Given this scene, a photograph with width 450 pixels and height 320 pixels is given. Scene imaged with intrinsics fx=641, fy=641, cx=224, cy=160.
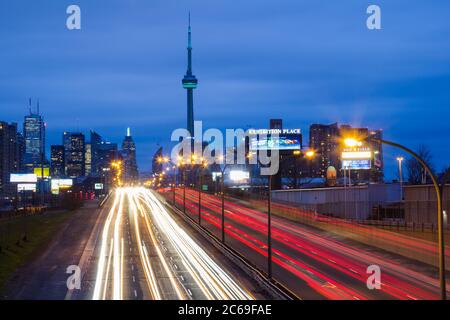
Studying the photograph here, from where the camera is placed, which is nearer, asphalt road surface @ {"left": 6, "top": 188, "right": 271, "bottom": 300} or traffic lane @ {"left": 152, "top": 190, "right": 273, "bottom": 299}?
traffic lane @ {"left": 152, "top": 190, "right": 273, "bottom": 299}

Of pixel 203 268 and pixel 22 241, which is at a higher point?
pixel 22 241

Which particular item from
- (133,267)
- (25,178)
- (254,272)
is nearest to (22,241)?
(133,267)

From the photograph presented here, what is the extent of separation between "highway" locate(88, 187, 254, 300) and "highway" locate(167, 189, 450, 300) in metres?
4.10

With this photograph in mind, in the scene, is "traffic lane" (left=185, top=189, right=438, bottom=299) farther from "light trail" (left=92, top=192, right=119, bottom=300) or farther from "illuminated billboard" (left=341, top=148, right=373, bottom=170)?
"illuminated billboard" (left=341, top=148, right=373, bottom=170)

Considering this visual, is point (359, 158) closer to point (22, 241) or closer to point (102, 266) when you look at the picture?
point (22, 241)

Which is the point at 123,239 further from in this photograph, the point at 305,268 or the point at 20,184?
the point at 20,184

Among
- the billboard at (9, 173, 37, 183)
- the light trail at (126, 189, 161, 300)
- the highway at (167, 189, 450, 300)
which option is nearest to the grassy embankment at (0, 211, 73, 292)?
the light trail at (126, 189, 161, 300)

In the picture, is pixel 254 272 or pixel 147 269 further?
pixel 147 269

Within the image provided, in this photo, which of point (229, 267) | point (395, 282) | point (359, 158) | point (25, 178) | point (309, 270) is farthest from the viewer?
point (25, 178)

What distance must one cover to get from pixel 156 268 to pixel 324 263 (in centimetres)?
1309

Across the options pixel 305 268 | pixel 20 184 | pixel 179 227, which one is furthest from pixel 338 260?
pixel 20 184

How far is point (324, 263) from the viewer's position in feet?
164

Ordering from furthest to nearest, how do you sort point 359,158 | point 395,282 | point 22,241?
point 359,158, point 22,241, point 395,282

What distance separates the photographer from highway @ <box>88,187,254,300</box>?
128ft
